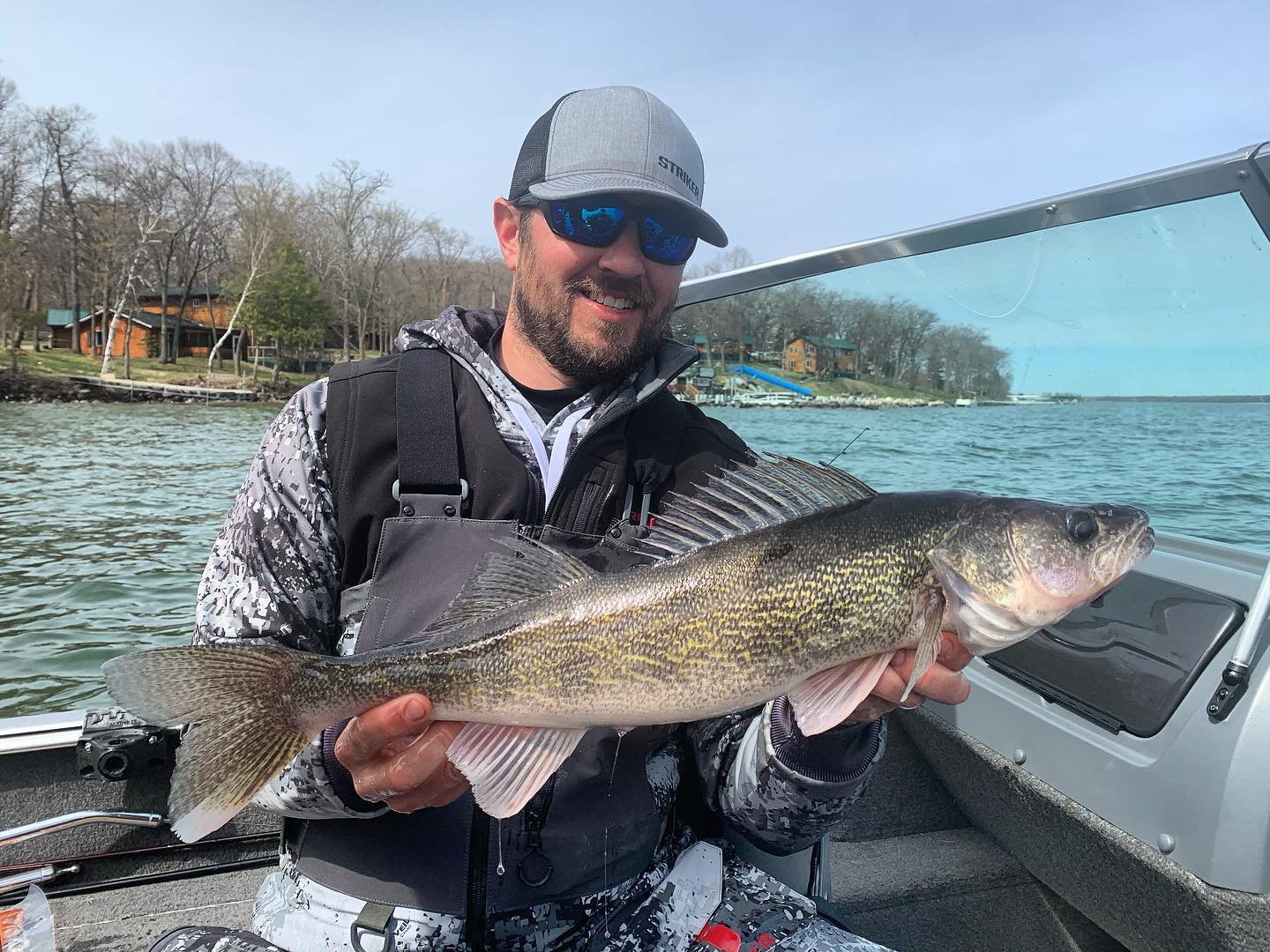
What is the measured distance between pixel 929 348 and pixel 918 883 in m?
2.31

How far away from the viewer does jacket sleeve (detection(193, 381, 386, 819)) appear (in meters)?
2.42

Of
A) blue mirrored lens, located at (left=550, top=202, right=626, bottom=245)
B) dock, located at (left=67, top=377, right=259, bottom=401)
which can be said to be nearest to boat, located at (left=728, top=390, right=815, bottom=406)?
blue mirrored lens, located at (left=550, top=202, right=626, bottom=245)

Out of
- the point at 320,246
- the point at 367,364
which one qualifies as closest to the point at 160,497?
the point at 367,364

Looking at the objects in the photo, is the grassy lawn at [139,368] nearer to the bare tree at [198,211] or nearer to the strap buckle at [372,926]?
the bare tree at [198,211]

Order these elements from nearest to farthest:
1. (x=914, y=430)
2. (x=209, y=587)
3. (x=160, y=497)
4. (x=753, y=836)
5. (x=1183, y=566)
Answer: (x=209, y=587) → (x=753, y=836) → (x=1183, y=566) → (x=914, y=430) → (x=160, y=497)

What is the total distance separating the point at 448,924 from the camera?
7.72 feet

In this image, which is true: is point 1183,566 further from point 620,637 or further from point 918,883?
point 620,637

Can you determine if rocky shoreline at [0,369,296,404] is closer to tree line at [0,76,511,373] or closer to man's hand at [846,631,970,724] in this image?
tree line at [0,76,511,373]

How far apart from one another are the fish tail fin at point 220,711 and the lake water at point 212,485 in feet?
7.66

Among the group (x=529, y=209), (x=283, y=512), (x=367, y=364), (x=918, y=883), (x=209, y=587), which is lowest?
(x=918, y=883)

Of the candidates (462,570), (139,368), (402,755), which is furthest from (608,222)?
(139,368)

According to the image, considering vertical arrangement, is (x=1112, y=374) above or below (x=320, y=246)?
below

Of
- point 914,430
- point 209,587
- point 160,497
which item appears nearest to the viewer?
point 209,587

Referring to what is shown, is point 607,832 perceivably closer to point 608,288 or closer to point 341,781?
point 341,781
